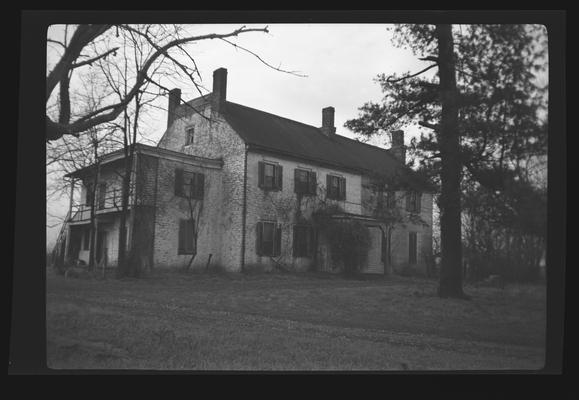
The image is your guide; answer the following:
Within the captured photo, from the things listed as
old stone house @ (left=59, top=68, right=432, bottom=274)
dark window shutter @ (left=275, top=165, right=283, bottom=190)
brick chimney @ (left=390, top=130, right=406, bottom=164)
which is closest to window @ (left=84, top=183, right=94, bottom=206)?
old stone house @ (left=59, top=68, right=432, bottom=274)

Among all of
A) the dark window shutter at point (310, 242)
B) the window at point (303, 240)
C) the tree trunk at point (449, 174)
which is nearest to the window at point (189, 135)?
the window at point (303, 240)

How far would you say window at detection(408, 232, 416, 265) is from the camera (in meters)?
7.65

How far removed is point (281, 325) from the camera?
589cm

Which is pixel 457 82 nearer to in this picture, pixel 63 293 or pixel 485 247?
pixel 485 247

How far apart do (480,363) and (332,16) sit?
332 centimetres

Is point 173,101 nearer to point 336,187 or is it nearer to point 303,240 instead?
point 303,240

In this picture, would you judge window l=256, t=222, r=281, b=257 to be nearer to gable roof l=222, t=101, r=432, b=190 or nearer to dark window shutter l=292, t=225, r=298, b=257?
dark window shutter l=292, t=225, r=298, b=257

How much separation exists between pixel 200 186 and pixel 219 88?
1.27 meters

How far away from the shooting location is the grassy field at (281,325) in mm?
4172

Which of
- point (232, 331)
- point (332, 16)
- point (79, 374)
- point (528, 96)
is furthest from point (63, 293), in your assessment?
point (528, 96)

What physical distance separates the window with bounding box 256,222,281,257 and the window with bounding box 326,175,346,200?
0.98 metres

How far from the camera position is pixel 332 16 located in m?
3.85

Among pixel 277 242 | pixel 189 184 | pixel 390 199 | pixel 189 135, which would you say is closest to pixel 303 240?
pixel 277 242

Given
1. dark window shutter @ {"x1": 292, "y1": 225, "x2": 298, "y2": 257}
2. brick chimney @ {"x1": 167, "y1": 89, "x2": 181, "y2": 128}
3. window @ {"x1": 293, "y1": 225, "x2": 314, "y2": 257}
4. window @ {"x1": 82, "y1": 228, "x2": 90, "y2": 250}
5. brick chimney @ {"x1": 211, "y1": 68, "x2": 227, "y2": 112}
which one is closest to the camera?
brick chimney @ {"x1": 167, "y1": 89, "x2": 181, "y2": 128}
